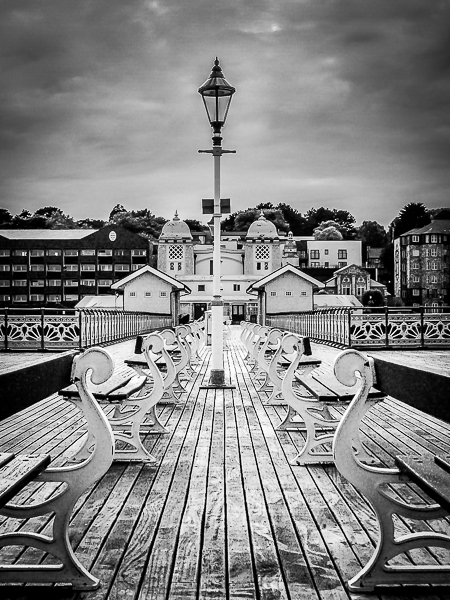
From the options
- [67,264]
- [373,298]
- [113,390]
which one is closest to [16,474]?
[113,390]

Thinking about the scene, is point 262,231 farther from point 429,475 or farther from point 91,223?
point 429,475

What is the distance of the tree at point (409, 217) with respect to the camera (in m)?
118

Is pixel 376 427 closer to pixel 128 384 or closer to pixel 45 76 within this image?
pixel 128 384

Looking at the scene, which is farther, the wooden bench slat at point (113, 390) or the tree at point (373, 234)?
the tree at point (373, 234)

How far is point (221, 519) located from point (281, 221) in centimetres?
13109

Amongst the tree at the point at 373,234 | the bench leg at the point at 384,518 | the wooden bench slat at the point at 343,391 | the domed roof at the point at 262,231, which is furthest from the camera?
the tree at the point at 373,234

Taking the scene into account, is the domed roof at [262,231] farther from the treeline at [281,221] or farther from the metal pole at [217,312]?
the metal pole at [217,312]

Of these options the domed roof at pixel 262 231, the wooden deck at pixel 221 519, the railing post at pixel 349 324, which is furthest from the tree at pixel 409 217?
the wooden deck at pixel 221 519

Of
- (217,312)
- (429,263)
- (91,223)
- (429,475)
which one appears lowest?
(429,475)

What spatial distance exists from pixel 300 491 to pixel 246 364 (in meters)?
11.8

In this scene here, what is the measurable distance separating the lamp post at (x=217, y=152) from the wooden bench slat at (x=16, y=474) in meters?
7.86

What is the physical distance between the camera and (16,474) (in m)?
3.18

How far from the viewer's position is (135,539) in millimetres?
3850

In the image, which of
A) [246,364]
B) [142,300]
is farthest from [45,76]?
[246,364]
